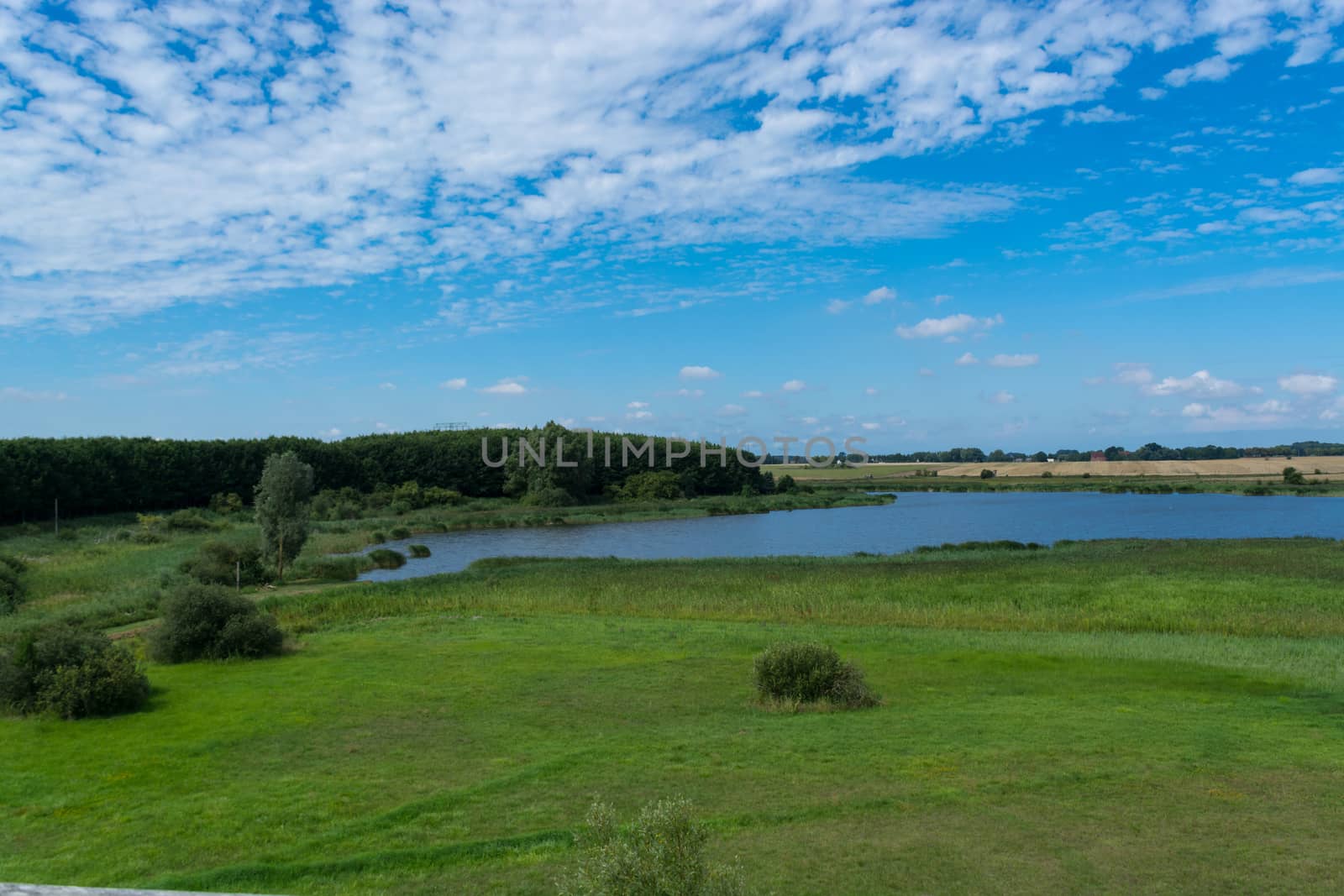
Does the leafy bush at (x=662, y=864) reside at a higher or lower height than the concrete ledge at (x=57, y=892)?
lower

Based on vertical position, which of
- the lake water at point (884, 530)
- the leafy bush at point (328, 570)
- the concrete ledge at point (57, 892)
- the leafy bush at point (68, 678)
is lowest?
the lake water at point (884, 530)

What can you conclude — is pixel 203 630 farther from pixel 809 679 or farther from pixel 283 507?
pixel 283 507

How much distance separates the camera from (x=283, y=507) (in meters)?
34.6

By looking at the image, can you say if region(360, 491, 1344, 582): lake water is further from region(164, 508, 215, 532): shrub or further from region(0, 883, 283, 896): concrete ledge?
region(0, 883, 283, 896): concrete ledge

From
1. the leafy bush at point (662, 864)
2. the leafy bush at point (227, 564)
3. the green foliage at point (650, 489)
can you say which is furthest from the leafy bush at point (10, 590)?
the green foliage at point (650, 489)

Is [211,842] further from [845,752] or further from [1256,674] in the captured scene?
[1256,674]

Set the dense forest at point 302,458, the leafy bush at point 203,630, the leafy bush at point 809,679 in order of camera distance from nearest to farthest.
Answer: the leafy bush at point 809,679 → the leafy bush at point 203,630 → the dense forest at point 302,458

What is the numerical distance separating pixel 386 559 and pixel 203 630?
28328mm

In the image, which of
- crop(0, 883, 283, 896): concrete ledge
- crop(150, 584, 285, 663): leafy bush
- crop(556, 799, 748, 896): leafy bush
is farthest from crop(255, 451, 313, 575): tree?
crop(0, 883, 283, 896): concrete ledge

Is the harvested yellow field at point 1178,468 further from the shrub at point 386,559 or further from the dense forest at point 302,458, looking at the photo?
the shrub at point 386,559

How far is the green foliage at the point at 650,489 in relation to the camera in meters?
103

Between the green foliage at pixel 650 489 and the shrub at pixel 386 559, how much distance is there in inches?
2186

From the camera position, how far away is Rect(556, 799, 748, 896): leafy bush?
180 inches

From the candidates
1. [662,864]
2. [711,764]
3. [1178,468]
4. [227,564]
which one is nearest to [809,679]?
[711,764]
